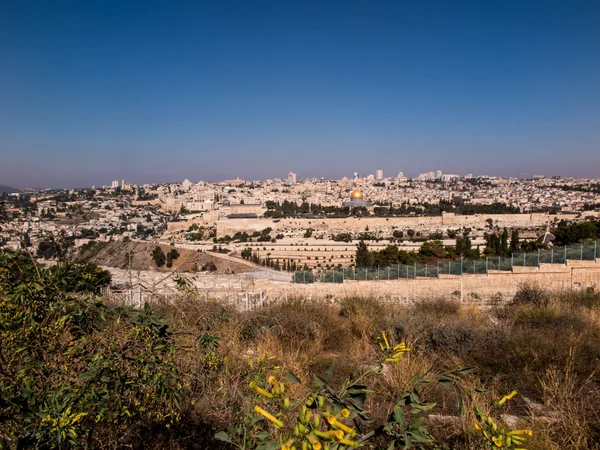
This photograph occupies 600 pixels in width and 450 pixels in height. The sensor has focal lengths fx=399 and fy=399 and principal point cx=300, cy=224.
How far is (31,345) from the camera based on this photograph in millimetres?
1897

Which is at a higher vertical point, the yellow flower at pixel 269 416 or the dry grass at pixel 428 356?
the yellow flower at pixel 269 416

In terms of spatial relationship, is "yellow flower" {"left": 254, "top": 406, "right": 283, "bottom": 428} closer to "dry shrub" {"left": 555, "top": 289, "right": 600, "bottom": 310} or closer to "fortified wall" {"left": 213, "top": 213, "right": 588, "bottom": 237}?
"dry shrub" {"left": 555, "top": 289, "right": 600, "bottom": 310}

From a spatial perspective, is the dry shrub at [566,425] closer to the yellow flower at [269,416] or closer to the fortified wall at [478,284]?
the yellow flower at [269,416]

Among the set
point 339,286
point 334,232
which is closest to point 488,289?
point 339,286

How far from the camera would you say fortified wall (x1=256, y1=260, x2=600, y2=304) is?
31.8ft

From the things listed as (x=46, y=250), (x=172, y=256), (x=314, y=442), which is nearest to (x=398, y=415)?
(x=314, y=442)

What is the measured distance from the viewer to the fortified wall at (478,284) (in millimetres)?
9680

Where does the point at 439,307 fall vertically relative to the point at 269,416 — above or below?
below

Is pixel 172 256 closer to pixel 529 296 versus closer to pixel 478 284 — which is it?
pixel 478 284

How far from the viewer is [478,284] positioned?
1005cm

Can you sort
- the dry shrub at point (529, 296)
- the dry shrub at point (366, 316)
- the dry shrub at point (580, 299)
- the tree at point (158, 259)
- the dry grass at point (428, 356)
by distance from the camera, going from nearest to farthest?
1. the dry grass at point (428, 356)
2. the dry shrub at point (366, 316)
3. the dry shrub at point (580, 299)
4. the dry shrub at point (529, 296)
5. the tree at point (158, 259)

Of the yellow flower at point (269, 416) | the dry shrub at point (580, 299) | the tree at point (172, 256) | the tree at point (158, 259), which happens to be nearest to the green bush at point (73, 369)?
the yellow flower at point (269, 416)

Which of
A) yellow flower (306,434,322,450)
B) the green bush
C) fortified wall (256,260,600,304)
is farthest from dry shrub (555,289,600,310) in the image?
yellow flower (306,434,322,450)

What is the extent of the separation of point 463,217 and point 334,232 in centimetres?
Result: 1776
